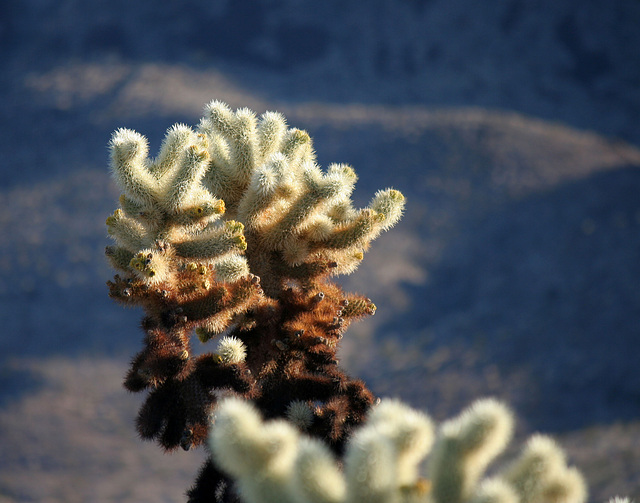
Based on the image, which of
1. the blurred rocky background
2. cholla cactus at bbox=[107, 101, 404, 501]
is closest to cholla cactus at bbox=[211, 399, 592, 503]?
cholla cactus at bbox=[107, 101, 404, 501]

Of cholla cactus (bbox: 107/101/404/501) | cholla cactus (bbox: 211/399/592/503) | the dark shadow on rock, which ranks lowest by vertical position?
cholla cactus (bbox: 211/399/592/503)

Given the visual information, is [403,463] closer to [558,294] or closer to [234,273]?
[234,273]

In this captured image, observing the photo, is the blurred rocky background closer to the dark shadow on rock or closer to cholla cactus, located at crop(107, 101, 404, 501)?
the dark shadow on rock

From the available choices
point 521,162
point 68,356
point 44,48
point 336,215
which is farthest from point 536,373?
point 44,48

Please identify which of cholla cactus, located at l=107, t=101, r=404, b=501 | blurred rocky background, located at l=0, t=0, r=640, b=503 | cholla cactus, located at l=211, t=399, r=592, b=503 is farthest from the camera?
blurred rocky background, located at l=0, t=0, r=640, b=503

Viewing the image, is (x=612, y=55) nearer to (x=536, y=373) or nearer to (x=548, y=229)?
(x=548, y=229)

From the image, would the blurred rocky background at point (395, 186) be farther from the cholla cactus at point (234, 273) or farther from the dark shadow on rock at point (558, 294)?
the cholla cactus at point (234, 273)

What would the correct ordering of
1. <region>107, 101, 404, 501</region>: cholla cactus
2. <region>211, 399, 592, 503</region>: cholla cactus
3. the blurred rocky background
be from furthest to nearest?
the blurred rocky background
<region>107, 101, 404, 501</region>: cholla cactus
<region>211, 399, 592, 503</region>: cholla cactus

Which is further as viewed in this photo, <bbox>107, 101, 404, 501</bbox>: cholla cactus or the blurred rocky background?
the blurred rocky background
